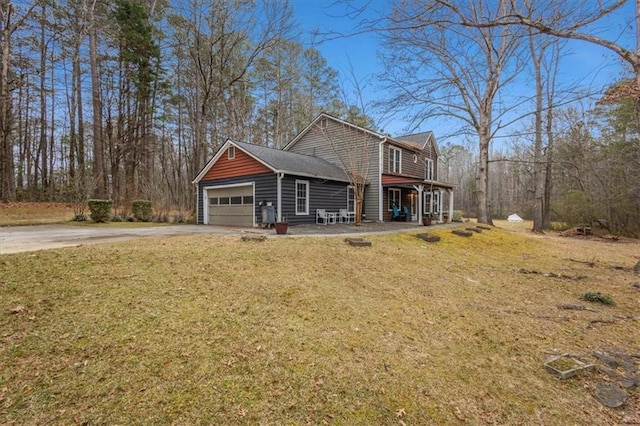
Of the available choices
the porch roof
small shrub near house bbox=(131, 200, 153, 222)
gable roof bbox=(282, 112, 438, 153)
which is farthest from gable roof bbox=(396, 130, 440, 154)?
small shrub near house bbox=(131, 200, 153, 222)

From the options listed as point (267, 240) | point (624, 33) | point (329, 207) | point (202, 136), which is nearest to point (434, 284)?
point (267, 240)

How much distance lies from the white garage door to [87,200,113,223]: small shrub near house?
457 centimetres

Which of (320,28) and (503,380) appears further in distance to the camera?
(320,28)

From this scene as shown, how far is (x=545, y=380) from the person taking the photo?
3.15m

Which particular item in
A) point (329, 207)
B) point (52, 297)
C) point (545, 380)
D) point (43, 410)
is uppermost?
point (329, 207)

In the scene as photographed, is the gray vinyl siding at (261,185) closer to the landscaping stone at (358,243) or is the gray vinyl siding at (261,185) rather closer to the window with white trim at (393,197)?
the landscaping stone at (358,243)

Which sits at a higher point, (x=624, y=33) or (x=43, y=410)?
(x=624, y=33)

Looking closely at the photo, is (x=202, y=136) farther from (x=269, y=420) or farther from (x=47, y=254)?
(x=269, y=420)

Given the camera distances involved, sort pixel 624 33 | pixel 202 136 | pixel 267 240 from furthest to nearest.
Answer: pixel 202 136 < pixel 267 240 < pixel 624 33

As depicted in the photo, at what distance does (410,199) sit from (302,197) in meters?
9.68

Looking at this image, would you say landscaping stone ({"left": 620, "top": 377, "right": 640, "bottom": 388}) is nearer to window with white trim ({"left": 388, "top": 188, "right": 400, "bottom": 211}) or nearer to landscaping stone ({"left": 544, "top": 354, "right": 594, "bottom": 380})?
landscaping stone ({"left": 544, "top": 354, "right": 594, "bottom": 380})

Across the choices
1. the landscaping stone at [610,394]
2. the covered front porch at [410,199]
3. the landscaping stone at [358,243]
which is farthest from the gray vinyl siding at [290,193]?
the landscaping stone at [610,394]

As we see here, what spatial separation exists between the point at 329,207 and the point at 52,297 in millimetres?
12784

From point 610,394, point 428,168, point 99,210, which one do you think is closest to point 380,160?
point 428,168
